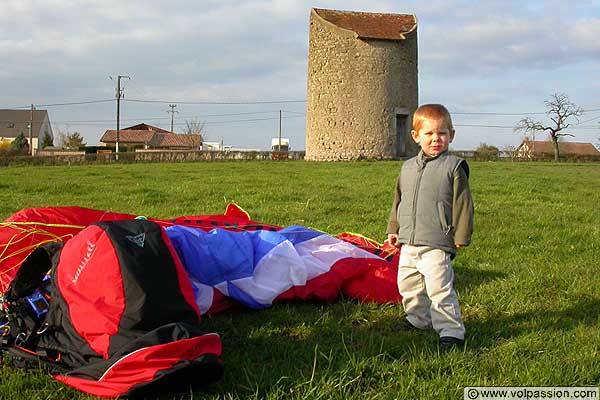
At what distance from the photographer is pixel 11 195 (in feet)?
31.0

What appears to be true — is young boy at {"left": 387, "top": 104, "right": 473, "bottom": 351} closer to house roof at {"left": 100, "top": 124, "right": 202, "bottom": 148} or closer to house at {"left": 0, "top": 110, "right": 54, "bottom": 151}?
house roof at {"left": 100, "top": 124, "right": 202, "bottom": 148}

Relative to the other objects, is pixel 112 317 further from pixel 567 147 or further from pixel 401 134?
pixel 567 147

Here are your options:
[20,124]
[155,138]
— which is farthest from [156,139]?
[20,124]

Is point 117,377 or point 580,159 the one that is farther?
point 580,159

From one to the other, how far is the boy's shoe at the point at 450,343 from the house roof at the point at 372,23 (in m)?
22.0

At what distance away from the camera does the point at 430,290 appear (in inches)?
123

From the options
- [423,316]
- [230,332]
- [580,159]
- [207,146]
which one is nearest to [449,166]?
[423,316]

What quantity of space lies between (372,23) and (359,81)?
2702mm

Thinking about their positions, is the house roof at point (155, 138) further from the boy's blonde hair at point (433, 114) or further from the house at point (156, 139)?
the boy's blonde hair at point (433, 114)

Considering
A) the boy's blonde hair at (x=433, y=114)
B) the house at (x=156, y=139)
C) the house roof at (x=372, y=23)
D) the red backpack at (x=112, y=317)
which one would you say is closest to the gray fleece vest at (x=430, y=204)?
the boy's blonde hair at (x=433, y=114)

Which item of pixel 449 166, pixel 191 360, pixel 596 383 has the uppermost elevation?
pixel 449 166

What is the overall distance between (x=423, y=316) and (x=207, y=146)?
70.4m

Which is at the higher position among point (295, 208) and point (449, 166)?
point (449, 166)

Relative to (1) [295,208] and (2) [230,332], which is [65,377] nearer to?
(2) [230,332]
